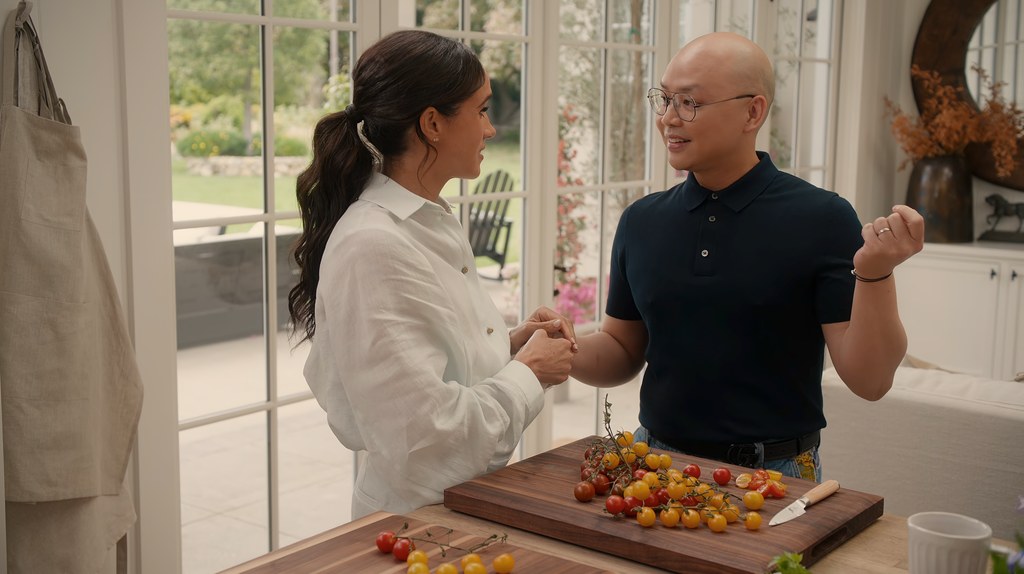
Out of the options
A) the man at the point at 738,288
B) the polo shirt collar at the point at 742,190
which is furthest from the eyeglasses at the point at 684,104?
the polo shirt collar at the point at 742,190

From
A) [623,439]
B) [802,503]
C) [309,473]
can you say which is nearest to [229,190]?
[309,473]

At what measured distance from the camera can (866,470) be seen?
300 cm

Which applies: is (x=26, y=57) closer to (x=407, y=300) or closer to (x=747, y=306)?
(x=407, y=300)

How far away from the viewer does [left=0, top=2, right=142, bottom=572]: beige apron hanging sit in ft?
6.54

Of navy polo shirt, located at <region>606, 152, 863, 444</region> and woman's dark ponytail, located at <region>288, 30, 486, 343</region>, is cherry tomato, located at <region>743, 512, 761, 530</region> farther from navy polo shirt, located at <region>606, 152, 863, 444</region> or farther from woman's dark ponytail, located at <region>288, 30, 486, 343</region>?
woman's dark ponytail, located at <region>288, 30, 486, 343</region>

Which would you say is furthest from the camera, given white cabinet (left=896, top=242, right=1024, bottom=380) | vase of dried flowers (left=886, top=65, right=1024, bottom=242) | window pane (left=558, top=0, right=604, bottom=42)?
vase of dried flowers (left=886, top=65, right=1024, bottom=242)

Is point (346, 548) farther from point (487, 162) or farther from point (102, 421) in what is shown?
point (487, 162)

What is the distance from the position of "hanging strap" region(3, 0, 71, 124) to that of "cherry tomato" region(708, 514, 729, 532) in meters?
1.50

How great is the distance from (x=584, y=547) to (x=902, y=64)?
5.13 m

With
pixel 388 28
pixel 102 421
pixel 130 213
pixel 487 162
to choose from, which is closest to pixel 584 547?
pixel 102 421

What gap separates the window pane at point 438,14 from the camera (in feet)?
10.7

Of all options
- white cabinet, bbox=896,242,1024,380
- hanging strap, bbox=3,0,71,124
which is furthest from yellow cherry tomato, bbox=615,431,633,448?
white cabinet, bbox=896,242,1024,380

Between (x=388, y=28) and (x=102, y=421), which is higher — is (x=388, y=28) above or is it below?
above

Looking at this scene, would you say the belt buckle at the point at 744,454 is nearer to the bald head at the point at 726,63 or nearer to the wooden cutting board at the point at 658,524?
the wooden cutting board at the point at 658,524
